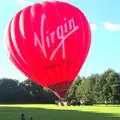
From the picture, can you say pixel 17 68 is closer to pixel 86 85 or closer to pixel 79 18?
pixel 79 18

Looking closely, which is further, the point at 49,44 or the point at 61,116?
the point at 61,116

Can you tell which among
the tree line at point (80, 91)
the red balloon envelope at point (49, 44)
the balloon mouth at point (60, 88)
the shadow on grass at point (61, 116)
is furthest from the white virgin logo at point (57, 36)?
the tree line at point (80, 91)

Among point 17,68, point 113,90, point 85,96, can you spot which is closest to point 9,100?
point 85,96

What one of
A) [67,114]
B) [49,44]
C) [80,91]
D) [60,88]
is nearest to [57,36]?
[49,44]

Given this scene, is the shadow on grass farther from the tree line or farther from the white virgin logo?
the tree line

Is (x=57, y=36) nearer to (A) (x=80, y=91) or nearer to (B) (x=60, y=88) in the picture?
(B) (x=60, y=88)

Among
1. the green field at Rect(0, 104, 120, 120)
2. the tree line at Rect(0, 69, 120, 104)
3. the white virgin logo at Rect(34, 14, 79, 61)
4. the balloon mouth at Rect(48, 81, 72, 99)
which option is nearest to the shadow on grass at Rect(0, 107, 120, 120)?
the green field at Rect(0, 104, 120, 120)
